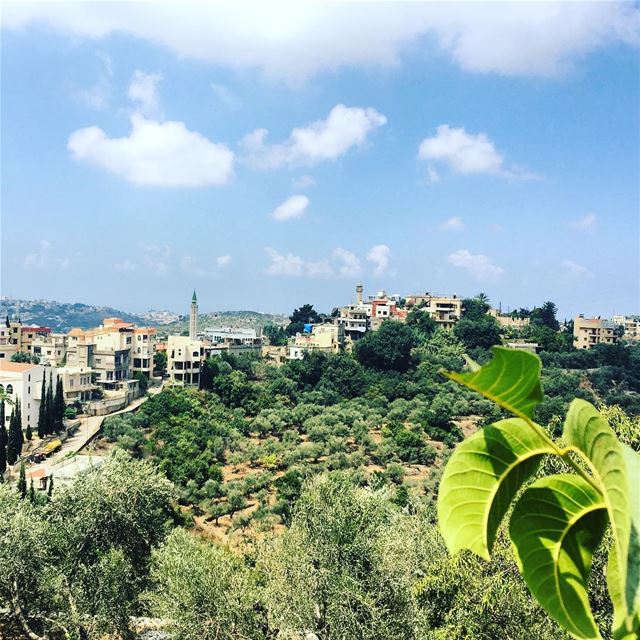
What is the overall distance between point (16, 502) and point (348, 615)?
9365 mm

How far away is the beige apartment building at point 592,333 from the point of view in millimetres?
63688

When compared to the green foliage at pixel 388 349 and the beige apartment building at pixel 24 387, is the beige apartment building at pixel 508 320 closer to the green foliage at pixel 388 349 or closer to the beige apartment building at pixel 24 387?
the green foliage at pixel 388 349

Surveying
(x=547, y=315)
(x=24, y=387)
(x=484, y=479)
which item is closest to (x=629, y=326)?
(x=547, y=315)

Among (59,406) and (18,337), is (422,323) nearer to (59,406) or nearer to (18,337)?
(59,406)

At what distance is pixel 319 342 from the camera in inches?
2274

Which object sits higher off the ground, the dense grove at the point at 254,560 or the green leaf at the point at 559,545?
the green leaf at the point at 559,545

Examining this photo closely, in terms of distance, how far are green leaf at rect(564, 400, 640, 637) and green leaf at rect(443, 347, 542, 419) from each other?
0.41 feet

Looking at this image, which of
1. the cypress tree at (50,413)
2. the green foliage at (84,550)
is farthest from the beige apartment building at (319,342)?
the green foliage at (84,550)

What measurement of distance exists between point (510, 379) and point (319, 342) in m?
56.3

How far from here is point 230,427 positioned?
35375 millimetres

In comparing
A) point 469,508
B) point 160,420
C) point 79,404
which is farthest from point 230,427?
point 469,508

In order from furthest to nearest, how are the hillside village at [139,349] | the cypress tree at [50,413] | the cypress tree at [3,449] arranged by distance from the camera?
the hillside village at [139,349] → the cypress tree at [50,413] → the cypress tree at [3,449]

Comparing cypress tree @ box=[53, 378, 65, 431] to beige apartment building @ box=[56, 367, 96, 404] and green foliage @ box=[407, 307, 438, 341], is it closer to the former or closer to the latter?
beige apartment building @ box=[56, 367, 96, 404]

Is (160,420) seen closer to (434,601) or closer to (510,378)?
(434,601)
